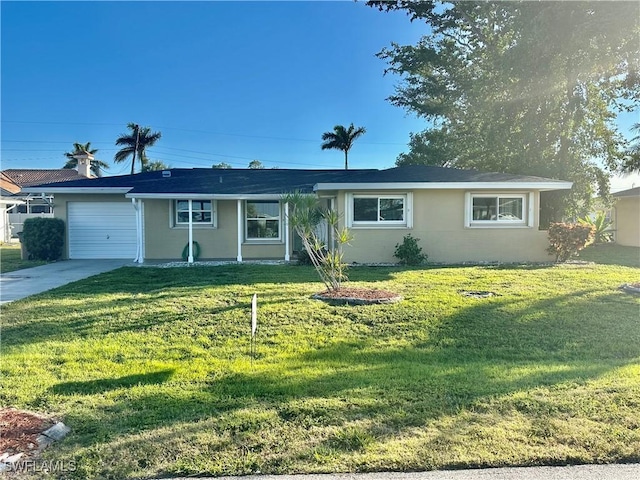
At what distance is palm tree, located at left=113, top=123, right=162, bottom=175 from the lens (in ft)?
136

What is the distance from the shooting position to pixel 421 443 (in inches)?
127

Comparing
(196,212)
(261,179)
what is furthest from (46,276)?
(261,179)

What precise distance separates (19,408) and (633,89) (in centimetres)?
2346

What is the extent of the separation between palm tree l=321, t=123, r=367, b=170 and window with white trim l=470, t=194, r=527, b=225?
976 inches

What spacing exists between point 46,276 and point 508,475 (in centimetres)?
1255

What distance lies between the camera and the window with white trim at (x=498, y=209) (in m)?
14.2

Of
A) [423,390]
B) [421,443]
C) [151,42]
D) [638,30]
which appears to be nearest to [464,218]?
[638,30]

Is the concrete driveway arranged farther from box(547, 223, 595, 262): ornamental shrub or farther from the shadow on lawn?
box(547, 223, 595, 262): ornamental shrub

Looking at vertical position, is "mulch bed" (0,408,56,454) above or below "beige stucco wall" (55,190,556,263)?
below

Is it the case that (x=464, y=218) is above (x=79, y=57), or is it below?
below

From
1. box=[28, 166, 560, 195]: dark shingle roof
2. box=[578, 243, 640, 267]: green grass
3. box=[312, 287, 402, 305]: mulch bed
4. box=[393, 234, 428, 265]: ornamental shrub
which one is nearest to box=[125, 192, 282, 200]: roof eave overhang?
box=[28, 166, 560, 195]: dark shingle roof

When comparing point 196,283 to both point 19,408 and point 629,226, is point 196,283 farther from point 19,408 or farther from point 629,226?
point 629,226

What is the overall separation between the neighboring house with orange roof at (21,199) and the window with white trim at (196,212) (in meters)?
5.82

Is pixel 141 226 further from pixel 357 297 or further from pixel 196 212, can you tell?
pixel 357 297
